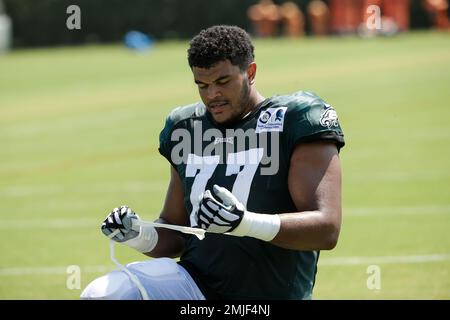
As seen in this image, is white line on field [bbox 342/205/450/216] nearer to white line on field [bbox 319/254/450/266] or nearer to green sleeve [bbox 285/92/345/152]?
white line on field [bbox 319/254/450/266]

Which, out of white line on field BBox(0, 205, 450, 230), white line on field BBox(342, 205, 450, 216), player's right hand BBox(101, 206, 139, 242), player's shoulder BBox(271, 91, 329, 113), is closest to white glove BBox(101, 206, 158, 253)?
player's right hand BBox(101, 206, 139, 242)

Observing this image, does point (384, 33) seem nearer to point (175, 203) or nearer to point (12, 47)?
point (12, 47)

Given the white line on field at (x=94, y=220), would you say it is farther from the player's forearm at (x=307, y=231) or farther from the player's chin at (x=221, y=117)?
the player's forearm at (x=307, y=231)

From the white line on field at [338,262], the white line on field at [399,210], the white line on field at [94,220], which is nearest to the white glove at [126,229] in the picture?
the white line on field at [338,262]

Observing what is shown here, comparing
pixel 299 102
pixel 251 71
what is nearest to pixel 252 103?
pixel 251 71

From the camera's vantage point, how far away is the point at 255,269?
4.91 m

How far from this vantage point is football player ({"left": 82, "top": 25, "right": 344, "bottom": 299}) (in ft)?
15.6

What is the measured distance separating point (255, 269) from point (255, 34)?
39126 mm

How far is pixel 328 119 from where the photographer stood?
491 cm

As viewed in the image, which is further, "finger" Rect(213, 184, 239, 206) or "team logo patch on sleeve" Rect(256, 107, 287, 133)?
"team logo patch on sleeve" Rect(256, 107, 287, 133)

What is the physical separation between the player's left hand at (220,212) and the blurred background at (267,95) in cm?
335

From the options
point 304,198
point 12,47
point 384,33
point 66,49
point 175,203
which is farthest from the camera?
point 12,47

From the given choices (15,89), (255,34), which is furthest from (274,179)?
(255,34)

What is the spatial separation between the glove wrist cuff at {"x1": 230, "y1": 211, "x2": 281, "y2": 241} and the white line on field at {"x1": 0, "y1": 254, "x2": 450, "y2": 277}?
13.4 feet
